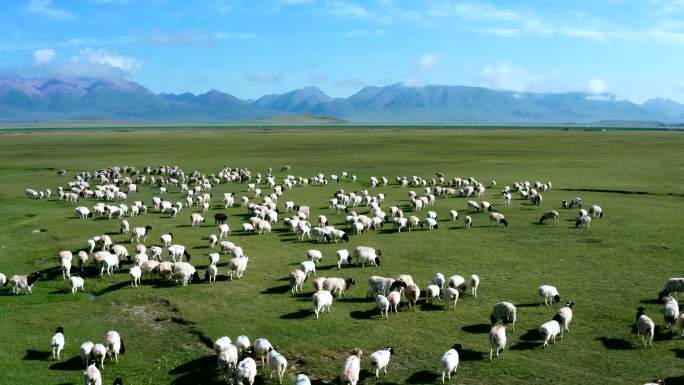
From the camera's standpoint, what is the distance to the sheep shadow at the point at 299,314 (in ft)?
56.3

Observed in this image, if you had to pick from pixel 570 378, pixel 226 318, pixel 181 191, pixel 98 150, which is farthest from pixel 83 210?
pixel 98 150

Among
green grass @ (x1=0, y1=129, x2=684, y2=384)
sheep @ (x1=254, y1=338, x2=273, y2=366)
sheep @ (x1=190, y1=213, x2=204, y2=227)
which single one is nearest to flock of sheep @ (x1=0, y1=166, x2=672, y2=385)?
sheep @ (x1=254, y1=338, x2=273, y2=366)

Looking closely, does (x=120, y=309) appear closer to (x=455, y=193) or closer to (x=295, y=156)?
(x=455, y=193)

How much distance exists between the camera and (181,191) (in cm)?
4556

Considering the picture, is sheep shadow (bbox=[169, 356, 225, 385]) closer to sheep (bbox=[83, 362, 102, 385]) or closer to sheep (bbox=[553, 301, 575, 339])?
sheep (bbox=[83, 362, 102, 385])

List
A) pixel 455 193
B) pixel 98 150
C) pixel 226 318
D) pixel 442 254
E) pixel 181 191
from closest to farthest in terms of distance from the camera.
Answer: pixel 226 318 < pixel 442 254 < pixel 455 193 < pixel 181 191 < pixel 98 150

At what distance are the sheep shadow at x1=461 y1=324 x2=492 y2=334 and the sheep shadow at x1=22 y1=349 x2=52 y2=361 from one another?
1150cm

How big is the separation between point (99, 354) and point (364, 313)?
7677mm

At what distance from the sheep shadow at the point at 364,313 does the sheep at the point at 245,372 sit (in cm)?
496

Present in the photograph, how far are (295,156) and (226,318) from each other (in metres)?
63.1

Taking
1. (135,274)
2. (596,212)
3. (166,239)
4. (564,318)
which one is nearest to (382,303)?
(564,318)

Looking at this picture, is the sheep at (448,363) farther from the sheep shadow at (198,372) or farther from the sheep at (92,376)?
the sheep at (92,376)

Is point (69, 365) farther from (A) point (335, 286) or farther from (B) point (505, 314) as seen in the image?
(B) point (505, 314)

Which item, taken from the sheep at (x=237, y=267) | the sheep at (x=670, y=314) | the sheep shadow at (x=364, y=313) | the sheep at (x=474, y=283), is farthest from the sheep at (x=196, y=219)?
the sheep at (x=670, y=314)
